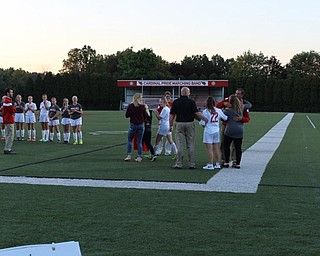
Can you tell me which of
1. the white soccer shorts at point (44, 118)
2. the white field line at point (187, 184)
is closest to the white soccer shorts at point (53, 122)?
the white soccer shorts at point (44, 118)

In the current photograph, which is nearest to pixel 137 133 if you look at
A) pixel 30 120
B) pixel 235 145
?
pixel 235 145

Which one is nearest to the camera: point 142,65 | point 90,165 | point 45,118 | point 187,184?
point 187,184

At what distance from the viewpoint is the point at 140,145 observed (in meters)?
14.6

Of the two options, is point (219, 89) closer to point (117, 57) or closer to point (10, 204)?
point (117, 57)

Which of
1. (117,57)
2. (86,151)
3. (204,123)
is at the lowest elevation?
(86,151)

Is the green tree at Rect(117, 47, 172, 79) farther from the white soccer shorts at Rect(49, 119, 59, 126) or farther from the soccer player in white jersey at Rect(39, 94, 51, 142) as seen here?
the white soccer shorts at Rect(49, 119, 59, 126)

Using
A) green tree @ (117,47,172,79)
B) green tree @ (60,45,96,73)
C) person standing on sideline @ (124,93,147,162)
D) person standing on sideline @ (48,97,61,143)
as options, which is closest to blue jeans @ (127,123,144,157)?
person standing on sideline @ (124,93,147,162)

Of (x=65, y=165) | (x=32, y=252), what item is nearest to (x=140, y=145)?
(x=65, y=165)

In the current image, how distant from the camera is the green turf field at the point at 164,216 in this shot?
605 cm

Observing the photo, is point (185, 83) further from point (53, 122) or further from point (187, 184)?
point (187, 184)

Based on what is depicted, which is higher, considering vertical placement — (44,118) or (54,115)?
(54,115)

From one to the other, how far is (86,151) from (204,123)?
550 cm

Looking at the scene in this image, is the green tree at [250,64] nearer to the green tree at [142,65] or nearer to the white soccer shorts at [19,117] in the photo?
the green tree at [142,65]

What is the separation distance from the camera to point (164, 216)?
24.7 ft
